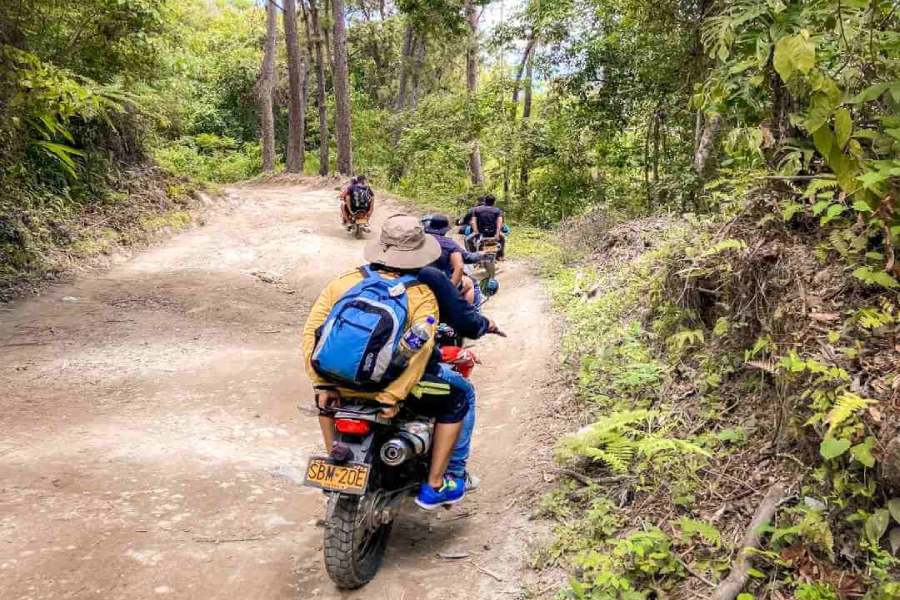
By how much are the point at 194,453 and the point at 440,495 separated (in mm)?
2457

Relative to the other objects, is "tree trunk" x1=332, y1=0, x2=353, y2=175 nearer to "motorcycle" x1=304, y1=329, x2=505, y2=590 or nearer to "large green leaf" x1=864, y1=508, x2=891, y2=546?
"motorcycle" x1=304, y1=329, x2=505, y2=590

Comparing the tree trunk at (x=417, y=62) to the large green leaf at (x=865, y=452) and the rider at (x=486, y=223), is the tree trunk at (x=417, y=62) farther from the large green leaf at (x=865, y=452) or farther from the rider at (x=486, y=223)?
the large green leaf at (x=865, y=452)

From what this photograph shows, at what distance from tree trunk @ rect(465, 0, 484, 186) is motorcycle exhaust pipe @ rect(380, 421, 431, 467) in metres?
17.3

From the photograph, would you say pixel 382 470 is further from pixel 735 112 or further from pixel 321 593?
pixel 735 112

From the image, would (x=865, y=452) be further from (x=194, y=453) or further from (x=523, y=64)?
(x=523, y=64)

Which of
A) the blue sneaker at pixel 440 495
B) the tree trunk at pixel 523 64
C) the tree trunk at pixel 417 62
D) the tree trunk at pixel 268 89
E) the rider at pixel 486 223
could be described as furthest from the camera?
the tree trunk at pixel 417 62

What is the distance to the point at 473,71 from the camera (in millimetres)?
21453

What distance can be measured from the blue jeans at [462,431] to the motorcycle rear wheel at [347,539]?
674 millimetres

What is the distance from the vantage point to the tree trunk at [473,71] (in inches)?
802

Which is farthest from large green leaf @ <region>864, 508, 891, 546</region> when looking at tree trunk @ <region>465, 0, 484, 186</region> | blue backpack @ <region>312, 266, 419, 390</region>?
tree trunk @ <region>465, 0, 484, 186</region>

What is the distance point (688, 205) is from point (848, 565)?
8.33 m

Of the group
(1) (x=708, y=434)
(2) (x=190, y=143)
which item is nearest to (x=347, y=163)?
(2) (x=190, y=143)

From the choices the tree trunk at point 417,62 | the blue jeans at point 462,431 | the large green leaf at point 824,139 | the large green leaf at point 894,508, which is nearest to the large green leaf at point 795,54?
the large green leaf at point 824,139

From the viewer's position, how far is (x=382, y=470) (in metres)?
3.54
